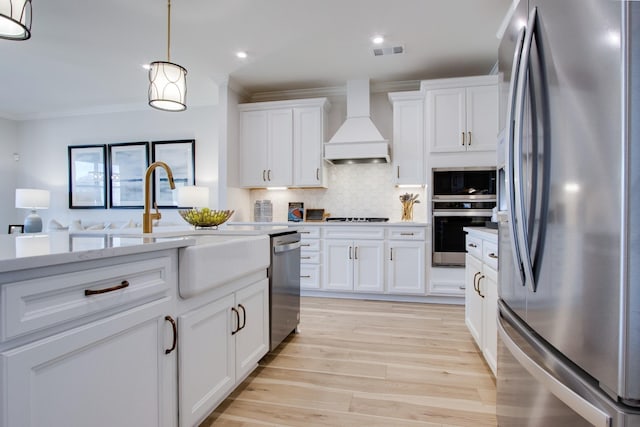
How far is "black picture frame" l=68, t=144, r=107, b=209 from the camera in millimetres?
6023

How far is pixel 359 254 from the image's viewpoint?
159 inches

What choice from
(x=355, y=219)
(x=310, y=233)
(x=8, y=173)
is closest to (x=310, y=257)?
(x=310, y=233)

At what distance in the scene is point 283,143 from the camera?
180 inches

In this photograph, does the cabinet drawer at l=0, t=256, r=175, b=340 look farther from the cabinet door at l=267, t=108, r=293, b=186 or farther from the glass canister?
the glass canister

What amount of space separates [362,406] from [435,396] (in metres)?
0.43

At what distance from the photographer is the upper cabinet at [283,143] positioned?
4496 mm

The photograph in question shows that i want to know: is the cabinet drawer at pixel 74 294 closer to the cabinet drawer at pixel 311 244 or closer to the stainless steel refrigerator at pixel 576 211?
the stainless steel refrigerator at pixel 576 211

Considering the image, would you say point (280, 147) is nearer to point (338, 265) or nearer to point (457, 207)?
point (338, 265)

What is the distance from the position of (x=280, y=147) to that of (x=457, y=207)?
7.76 ft

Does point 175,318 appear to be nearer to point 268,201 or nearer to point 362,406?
point 362,406

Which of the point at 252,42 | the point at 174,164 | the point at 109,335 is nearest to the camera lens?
the point at 109,335

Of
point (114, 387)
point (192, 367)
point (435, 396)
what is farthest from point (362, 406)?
point (114, 387)

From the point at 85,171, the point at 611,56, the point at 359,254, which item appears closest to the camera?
the point at 611,56

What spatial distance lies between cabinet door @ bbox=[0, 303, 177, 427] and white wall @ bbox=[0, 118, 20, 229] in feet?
23.3
